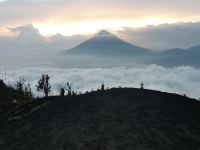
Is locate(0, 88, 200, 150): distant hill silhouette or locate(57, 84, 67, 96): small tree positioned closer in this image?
locate(0, 88, 200, 150): distant hill silhouette

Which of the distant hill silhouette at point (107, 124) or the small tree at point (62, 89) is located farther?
the small tree at point (62, 89)

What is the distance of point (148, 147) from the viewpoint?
1518cm

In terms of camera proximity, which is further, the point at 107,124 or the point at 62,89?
the point at 62,89

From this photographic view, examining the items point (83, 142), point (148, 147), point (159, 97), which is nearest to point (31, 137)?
point (83, 142)

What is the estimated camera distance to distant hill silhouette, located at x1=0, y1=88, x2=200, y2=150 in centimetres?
1549

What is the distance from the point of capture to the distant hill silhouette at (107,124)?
50.8 ft

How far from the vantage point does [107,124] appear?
53.9 feet

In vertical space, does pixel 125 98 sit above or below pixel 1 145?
above

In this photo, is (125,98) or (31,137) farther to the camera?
(125,98)

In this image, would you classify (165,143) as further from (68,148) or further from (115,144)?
(68,148)

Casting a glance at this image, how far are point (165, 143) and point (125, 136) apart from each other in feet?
5.15

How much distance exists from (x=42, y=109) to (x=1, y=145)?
129 inches

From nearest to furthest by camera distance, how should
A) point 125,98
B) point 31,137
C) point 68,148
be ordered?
point 68,148, point 31,137, point 125,98

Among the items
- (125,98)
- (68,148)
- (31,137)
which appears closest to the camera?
(68,148)
